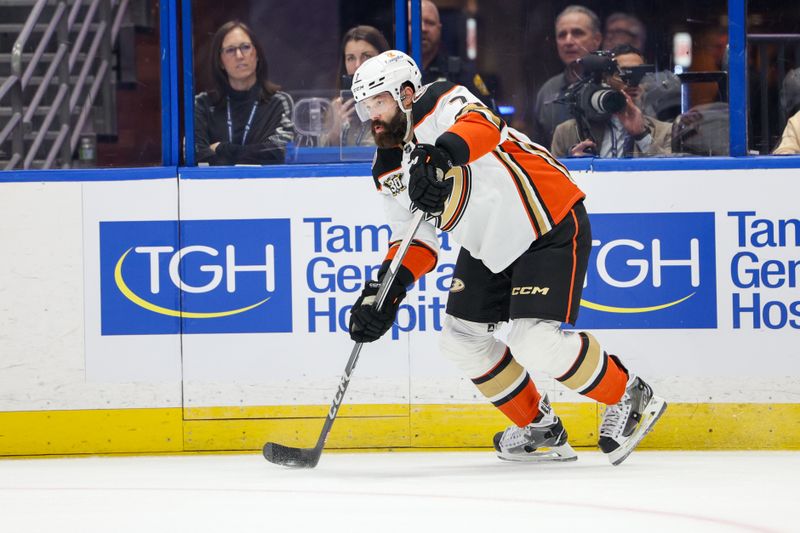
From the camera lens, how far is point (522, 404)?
3527 mm

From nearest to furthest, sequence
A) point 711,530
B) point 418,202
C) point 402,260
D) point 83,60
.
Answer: point 711,530
point 418,202
point 402,260
point 83,60

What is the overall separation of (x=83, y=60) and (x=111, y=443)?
123cm

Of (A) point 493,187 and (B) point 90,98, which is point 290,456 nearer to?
(A) point 493,187

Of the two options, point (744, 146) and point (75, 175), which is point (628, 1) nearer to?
point (744, 146)

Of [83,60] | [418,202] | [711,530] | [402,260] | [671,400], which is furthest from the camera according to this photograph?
[83,60]

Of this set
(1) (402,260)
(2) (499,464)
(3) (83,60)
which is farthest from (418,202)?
(3) (83,60)

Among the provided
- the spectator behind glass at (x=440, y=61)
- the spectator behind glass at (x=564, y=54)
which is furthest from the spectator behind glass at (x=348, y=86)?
the spectator behind glass at (x=564, y=54)

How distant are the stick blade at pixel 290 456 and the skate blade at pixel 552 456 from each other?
1.80 ft

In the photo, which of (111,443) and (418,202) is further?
(111,443)

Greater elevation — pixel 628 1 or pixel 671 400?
pixel 628 1

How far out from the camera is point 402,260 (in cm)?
346

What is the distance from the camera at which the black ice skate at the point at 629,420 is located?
3439 mm

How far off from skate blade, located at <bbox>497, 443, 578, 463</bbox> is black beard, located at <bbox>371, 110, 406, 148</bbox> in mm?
965

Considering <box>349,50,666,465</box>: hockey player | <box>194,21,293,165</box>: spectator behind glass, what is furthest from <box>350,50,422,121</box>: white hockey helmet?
<box>194,21,293,165</box>: spectator behind glass
